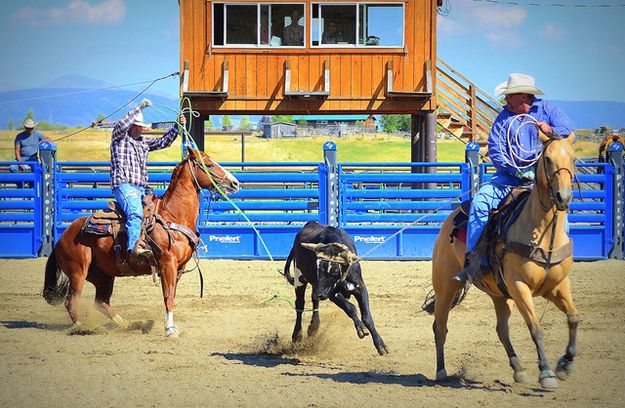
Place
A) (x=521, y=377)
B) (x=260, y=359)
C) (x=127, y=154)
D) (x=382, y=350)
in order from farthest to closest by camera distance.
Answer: (x=127, y=154), (x=260, y=359), (x=382, y=350), (x=521, y=377)

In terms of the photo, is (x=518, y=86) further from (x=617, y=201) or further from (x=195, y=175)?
(x=617, y=201)

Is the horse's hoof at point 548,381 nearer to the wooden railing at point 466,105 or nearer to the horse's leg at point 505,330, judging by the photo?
the horse's leg at point 505,330

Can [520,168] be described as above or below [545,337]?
above

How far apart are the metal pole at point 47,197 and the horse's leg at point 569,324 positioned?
1063 centimetres

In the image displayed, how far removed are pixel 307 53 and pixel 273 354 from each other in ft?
42.2

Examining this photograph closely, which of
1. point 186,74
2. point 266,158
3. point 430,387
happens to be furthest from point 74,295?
point 266,158

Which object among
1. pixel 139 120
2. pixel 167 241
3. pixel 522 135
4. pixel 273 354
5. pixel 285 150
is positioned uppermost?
pixel 285 150

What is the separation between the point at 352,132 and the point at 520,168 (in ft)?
193

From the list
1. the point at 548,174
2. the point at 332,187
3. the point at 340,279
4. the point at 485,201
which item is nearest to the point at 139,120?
the point at 340,279

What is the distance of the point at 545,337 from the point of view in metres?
9.05

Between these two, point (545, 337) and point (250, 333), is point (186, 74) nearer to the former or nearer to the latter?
point (250, 333)

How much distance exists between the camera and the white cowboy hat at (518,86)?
7.25m

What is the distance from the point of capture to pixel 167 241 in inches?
373

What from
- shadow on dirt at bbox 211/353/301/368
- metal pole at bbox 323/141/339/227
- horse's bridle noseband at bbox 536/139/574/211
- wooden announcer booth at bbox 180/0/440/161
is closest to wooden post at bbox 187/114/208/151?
wooden announcer booth at bbox 180/0/440/161
